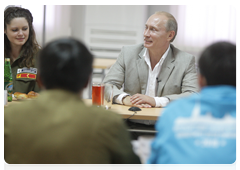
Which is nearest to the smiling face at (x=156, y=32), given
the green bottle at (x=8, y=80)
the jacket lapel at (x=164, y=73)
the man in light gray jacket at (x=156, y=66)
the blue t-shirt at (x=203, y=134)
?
the man in light gray jacket at (x=156, y=66)

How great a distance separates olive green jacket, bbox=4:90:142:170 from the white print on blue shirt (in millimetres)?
184

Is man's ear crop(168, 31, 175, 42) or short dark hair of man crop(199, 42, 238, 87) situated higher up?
man's ear crop(168, 31, 175, 42)

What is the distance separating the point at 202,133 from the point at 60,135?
403 mm

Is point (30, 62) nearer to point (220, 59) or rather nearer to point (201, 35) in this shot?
point (220, 59)

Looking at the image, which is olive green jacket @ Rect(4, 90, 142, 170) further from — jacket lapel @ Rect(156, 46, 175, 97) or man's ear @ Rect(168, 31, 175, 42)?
man's ear @ Rect(168, 31, 175, 42)

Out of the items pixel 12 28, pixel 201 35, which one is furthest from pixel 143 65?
pixel 201 35

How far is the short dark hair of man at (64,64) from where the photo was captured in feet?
2.56

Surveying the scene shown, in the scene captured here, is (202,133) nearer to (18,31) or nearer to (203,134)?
(203,134)

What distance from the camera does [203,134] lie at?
28.9 inches

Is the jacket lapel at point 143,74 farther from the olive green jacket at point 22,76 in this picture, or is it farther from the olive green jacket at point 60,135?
the olive green jacket at point 60,135

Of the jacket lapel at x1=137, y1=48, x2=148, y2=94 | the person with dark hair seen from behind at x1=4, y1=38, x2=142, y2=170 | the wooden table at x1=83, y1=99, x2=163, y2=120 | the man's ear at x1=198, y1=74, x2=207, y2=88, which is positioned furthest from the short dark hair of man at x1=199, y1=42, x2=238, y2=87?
the jacket lapel at x1=137, y1=48, x2=148, y2=94

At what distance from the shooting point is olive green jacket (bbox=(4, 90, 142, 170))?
71 cm

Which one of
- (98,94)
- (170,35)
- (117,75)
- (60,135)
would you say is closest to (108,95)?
(98,94)

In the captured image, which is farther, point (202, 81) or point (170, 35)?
point (170, 35)
